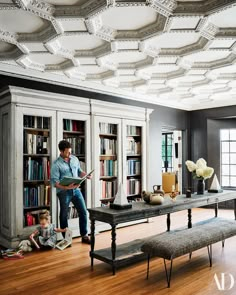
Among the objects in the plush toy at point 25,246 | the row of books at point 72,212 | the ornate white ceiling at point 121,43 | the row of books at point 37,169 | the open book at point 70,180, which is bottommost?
the plush toy at point 25,246

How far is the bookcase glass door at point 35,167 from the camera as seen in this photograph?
4367 millimetres

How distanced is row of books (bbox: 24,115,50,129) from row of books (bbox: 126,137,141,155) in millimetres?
1752

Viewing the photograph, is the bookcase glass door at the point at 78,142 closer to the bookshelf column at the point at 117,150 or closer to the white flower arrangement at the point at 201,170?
the bookshelf column at the point at 117,150

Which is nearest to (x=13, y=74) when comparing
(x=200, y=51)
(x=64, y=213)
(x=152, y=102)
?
(x=64, y=213)

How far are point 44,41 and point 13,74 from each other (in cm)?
138

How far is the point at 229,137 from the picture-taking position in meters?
7.69

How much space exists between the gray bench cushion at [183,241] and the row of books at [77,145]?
2230 mm

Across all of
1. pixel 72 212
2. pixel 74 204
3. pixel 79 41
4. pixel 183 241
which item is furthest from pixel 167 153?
pixel 183 241

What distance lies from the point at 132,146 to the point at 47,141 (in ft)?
6.14

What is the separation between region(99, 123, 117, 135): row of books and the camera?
17.4 feet

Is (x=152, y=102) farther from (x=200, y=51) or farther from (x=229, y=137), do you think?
(x=200, y=51)

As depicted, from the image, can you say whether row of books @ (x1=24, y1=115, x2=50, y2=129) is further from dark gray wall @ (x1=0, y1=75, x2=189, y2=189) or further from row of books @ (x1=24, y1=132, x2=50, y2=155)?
dark gray wall @ (x1=0, y1=75, x2=189, y2=189)

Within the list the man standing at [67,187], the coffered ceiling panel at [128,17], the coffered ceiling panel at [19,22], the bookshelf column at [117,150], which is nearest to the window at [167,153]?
the bookshelf column at [117,150]

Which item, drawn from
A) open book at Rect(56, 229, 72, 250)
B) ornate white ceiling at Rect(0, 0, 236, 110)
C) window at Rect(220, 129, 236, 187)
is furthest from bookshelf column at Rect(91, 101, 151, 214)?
window at Rect(220, 129, 236, 187)
